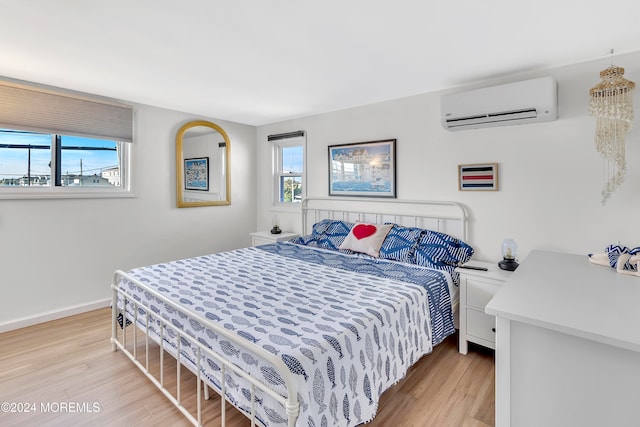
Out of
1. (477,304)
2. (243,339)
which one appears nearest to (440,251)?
(477,304)

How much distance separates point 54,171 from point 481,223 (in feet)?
13.7

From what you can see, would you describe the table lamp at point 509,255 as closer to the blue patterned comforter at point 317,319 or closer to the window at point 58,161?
the blue patterned comforter at point 317,319

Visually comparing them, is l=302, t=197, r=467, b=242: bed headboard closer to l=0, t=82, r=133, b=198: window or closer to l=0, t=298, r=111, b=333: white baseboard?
l=0, t=82, r=133, b=198: window

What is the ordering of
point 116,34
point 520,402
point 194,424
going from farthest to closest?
point 116,34
point 194,424
point 520,402

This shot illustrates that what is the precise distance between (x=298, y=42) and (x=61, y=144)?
8.89ft

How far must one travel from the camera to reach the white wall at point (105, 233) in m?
2.88

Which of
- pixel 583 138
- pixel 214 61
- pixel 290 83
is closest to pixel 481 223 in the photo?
pixel 583 138

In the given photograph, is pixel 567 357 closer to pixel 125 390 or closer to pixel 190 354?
pixel 190 354

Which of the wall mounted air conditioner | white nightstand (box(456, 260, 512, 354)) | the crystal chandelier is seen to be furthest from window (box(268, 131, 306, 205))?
the crystal chandelier

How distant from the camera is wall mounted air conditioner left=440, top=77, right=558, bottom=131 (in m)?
2.35

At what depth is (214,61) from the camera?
7.85 ft

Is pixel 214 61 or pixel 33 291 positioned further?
pixel 33 291

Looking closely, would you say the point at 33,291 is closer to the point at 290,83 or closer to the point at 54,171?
the point at 54,171

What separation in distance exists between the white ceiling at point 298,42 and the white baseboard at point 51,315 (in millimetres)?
2191
